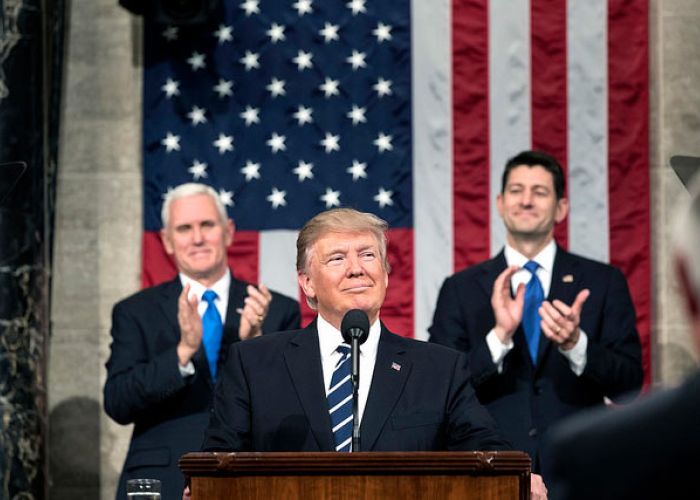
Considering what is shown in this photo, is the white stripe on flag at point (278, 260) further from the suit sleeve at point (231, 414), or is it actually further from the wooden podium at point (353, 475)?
the wooden podium at point (353, 475)

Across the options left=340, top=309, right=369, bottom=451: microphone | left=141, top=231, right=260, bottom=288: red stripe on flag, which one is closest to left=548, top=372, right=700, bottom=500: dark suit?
left=340, top=309, right=369, bottom=451: microphone

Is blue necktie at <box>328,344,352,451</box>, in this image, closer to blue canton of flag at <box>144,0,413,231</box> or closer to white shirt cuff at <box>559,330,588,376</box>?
white shirt cuff at <box>559,330,588,376</box>

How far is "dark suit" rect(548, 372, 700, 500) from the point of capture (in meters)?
1.49

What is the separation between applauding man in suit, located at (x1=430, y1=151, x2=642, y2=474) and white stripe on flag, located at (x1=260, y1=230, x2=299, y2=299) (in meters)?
1.35

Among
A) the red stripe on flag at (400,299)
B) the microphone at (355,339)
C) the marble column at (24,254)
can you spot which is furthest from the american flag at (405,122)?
the microphone at (355,339)

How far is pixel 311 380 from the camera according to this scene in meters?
4.30

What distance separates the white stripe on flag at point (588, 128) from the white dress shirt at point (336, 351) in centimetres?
304

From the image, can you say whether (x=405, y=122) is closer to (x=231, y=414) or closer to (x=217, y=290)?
(x=217, y=290)

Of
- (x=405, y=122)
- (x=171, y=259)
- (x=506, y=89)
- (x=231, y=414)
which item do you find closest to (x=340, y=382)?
(x=231, y=414)

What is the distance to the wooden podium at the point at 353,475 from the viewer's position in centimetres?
351

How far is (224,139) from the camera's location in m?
7.36

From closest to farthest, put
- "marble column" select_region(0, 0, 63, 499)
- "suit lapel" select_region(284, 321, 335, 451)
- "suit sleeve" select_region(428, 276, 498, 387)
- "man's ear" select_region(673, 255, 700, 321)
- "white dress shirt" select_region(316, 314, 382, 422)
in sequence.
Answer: "man's ear" select_region(673, 255, 700, 321) → "suit lapel" select_region(284, 321, 335, 451) → "white dress shirt" select_region(316, 314, 382, 422) → "suit sleeve" select_region(428, 276, 498, 387) → "marble column" select_region(0, 0, 63, 499)

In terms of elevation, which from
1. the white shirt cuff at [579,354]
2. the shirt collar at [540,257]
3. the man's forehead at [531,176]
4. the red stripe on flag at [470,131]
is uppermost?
the red stripe on flag at [470,131]

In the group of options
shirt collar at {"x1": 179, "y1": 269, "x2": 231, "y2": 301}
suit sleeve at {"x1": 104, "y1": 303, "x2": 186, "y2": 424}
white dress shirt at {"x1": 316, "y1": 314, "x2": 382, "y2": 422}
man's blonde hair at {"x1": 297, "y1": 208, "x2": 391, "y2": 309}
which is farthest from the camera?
shirt collar at {"x1": 179, "y1": 269, "x2": 231, "y2": 301}
